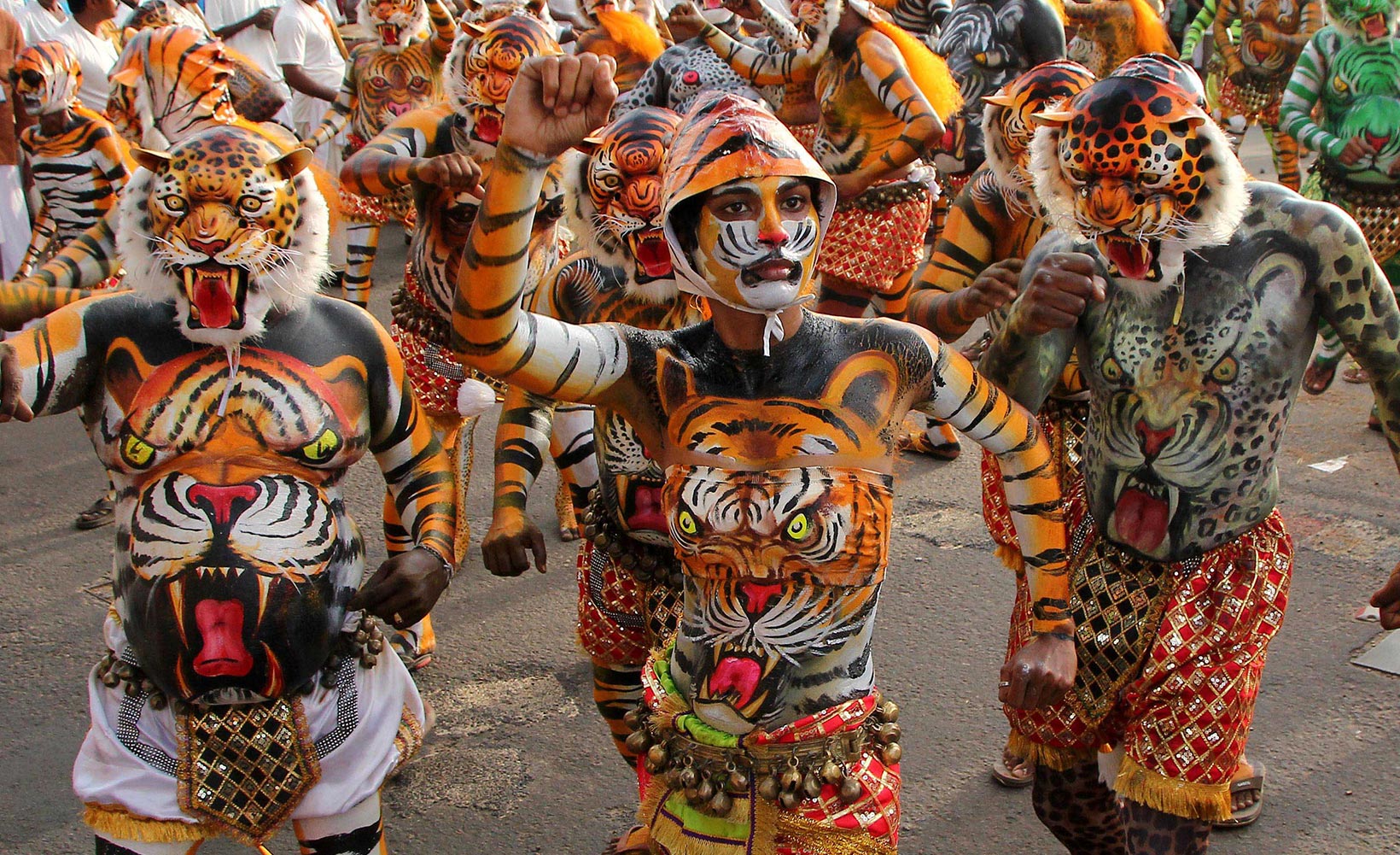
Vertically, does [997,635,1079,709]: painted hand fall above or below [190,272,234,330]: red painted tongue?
below

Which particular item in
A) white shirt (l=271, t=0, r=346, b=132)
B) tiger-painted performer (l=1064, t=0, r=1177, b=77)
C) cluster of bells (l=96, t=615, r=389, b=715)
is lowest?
white shirt (l=271, t=0, r=346, b=132)

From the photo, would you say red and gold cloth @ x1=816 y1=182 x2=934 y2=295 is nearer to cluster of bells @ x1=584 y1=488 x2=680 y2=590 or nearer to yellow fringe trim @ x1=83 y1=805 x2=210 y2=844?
cluster of bells @ x1=584 y1=488 x2=680 y2=590

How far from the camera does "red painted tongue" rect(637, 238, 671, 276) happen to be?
→ 347cm

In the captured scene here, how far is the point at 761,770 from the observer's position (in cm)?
259

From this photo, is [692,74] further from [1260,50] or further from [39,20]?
[1260,50]

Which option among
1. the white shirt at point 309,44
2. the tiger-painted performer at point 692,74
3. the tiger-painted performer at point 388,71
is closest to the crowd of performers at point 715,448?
the tiger-painted performer at point 692,74

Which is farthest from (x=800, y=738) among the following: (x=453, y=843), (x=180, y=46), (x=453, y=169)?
(x=180, y=46)

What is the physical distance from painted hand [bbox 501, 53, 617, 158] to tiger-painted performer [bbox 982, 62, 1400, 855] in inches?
43.0

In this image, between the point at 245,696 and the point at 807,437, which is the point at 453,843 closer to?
the point at 245,696

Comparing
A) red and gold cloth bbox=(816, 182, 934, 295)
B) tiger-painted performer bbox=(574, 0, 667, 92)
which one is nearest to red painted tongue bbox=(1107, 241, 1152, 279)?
red and gold cloth bbox=(816, 182, 934, 295)

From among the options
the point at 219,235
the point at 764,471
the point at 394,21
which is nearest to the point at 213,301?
the point at 219,235

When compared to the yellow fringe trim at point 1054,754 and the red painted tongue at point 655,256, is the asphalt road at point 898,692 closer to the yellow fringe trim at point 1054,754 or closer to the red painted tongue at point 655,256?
the yellow fringe trim at point 1054,754

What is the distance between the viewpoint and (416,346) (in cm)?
520

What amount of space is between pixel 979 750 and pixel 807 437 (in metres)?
2.19
